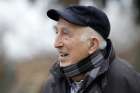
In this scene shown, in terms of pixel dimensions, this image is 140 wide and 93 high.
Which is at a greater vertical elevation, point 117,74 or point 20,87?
point 117,74

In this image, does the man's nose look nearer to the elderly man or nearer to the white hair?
the elderly man

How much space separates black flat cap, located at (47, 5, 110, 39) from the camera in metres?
4.77

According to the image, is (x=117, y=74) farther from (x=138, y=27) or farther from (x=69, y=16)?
(x=138, y=27)

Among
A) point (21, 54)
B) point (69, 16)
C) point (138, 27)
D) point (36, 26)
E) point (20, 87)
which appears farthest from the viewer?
point (138, 27)

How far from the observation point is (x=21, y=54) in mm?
12141

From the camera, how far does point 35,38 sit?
41.7ft

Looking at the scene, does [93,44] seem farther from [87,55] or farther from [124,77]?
[124,77]

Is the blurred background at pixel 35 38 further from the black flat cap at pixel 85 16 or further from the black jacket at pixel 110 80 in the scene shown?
the black flat cap at pixel 85 16

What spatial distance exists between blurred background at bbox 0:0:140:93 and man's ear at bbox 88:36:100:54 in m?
5.95

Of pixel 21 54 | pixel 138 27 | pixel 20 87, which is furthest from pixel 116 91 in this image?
pixel 138 27

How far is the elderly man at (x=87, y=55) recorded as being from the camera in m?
4.77

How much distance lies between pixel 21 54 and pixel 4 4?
4.11 feet

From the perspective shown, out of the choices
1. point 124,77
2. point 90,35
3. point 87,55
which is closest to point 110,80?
point 124,77

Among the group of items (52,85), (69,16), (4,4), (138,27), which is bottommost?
(138,27)
